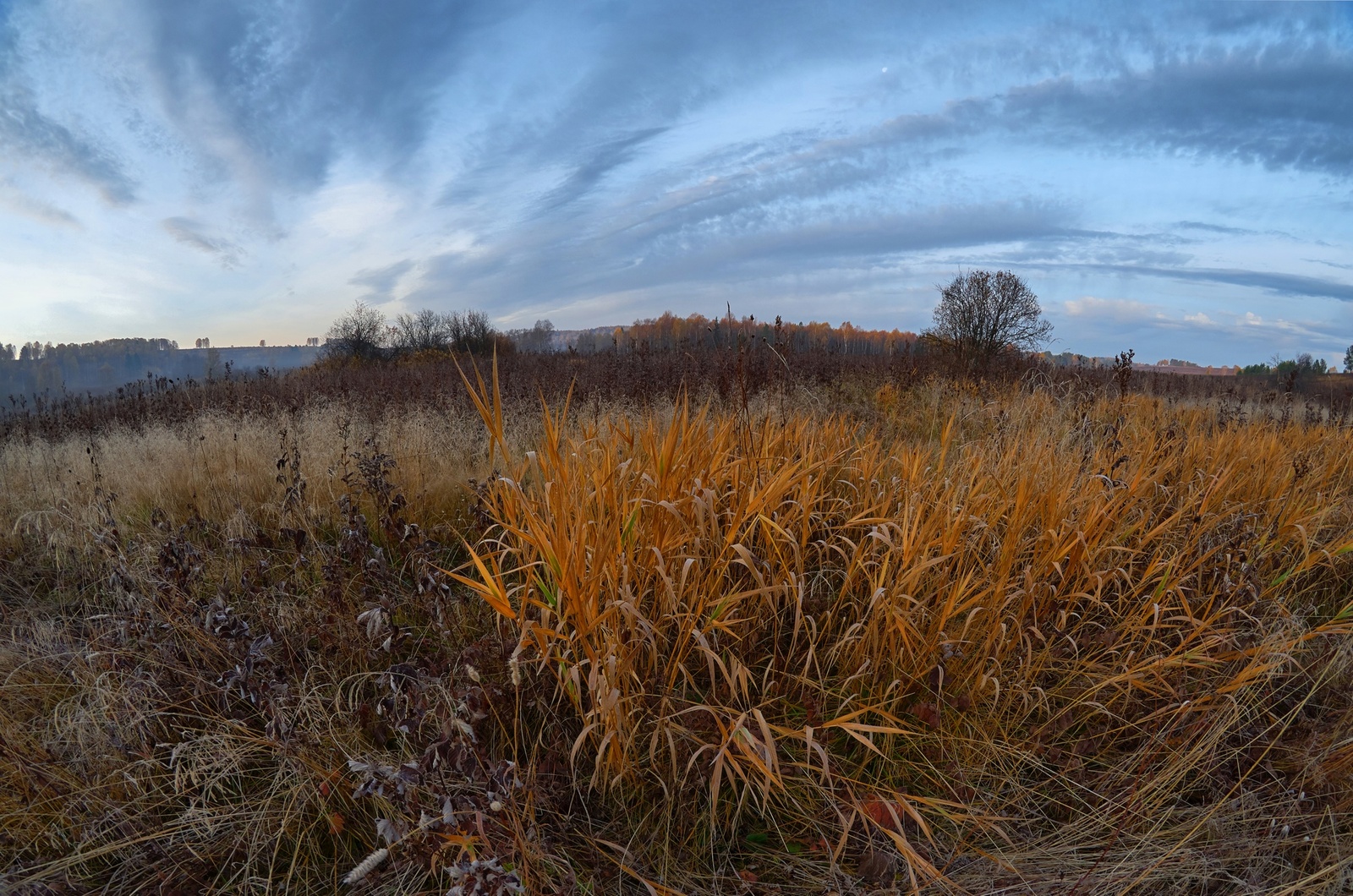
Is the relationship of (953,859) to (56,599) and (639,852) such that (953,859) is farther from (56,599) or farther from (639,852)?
(56,599)

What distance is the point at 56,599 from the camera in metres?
3.79

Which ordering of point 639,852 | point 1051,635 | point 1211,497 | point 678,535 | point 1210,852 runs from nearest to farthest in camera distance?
point 639,852 < point 1210,852 < point 678,535 < point 1051,635 < point 1211,497

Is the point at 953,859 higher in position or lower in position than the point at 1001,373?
lower

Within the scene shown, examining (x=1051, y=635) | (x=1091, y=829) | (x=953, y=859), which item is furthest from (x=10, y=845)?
(x=1051, y=635)

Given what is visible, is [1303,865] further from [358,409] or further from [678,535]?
[358,409]

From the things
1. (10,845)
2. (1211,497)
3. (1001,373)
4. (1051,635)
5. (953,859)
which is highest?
(1001,373)

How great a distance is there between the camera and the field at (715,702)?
5.68 feet

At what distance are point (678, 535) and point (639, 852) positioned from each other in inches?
36.2

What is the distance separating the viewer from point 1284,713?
2498 millimetres

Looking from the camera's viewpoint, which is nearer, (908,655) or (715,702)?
(715,702)

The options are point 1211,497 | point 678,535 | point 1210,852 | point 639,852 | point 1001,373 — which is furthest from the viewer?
point 1001,373

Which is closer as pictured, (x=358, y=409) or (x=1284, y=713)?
(x=1284, y=713)

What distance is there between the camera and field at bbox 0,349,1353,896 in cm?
173

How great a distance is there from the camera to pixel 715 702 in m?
1.96
